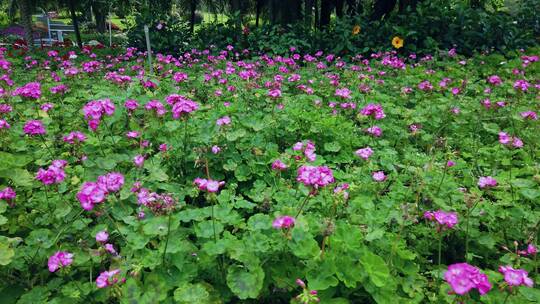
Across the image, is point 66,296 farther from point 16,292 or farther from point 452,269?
point 452,269

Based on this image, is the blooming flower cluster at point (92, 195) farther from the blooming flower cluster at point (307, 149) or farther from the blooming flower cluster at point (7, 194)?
the blooming flower cluster at point (307, 149)

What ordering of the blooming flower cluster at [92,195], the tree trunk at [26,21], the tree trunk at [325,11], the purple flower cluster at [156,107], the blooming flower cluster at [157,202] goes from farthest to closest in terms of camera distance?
the tree trunk at [325,11] → the tree trunk at [26,21] → the purple flower cluster at [156,107] → the blooming flower cluster at [157,202] → the blooming flower cluster at [92,195]

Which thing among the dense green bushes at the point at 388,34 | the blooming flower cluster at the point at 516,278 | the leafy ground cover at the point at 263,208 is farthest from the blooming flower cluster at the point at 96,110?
the dense green bushes at the point at 388,34

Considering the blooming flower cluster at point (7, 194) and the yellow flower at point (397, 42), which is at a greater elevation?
the yellow flower at point (397, 42)

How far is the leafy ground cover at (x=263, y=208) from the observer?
5.93 ft

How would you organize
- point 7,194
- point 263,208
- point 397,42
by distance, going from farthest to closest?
point 397,42
point 263,208
point 7,194

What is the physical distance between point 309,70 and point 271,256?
5.08m

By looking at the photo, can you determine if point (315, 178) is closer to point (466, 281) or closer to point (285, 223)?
point (285, 223)

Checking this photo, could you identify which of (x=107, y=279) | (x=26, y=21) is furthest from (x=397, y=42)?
(x=26, y=21)

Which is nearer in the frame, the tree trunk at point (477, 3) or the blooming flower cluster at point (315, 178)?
the blooming flower cluster at point (315, 178)

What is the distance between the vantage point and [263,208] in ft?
7.89

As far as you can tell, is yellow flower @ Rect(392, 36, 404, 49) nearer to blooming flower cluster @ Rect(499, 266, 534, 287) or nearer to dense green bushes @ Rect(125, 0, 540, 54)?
dense green bushes @ Rect(125, 0, 540, 54)

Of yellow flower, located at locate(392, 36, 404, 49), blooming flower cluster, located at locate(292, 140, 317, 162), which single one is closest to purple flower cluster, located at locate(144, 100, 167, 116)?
blooming flower cluster, located at locate(292, 140, 317, 162)

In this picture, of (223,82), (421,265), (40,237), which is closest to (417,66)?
(223,82)
